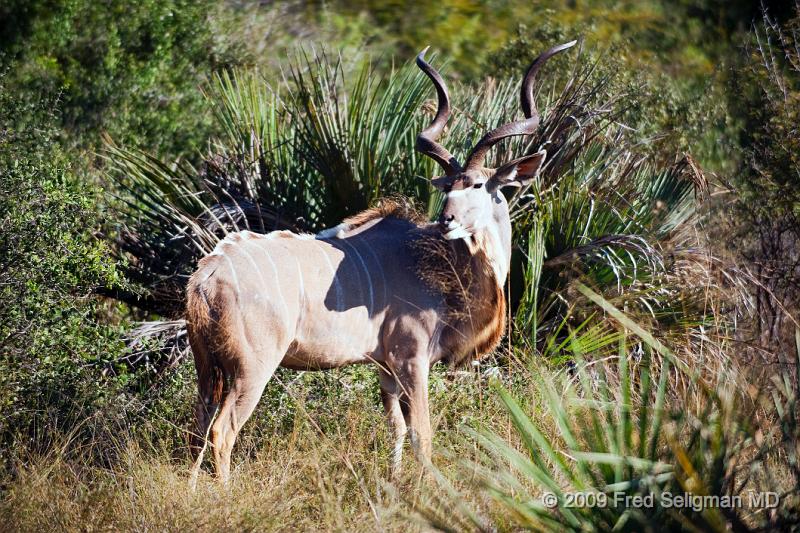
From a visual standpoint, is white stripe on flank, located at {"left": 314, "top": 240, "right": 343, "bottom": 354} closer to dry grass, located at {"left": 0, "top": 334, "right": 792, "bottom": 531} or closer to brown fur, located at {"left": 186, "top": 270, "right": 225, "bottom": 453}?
dry grass, located at {"left": 0, "top": 334, "right": 792, "bottom": 531}

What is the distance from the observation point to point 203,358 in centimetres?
396

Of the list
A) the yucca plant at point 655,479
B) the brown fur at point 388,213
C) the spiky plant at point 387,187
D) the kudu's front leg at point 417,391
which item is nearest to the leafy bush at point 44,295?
the spiky plant at point 387,187

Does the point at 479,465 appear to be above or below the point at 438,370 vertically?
above

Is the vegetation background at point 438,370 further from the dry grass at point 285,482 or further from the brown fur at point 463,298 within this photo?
the brown fur at point 463,298

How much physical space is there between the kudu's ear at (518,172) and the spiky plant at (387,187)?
228 millimetres

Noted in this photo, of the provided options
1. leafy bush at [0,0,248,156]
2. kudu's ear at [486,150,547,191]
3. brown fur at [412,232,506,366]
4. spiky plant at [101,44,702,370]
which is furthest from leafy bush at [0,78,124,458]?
leafy bush at [0,0,248,156]

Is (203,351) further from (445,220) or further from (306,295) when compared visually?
(445,220)

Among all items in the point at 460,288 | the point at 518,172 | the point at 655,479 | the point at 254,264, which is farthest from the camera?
the point at 518,172

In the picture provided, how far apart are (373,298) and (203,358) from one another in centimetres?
88

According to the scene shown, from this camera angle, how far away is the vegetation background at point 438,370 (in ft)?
9.58

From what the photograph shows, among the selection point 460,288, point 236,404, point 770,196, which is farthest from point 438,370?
point 770,196

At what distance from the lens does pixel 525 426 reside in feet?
9.50

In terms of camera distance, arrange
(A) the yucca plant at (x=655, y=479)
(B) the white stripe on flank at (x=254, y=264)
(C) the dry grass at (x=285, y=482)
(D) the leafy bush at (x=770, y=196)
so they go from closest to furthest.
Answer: (A) the yucca plant at (x=655, y=479) < (C) the dry grass at (x=285, y=482) < (B) the white stripe on flank at (x=254, y=264) < (D) the leafy bush at (x=770, y=196)

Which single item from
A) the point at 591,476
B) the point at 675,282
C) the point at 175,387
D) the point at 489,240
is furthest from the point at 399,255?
the point at 591,476
